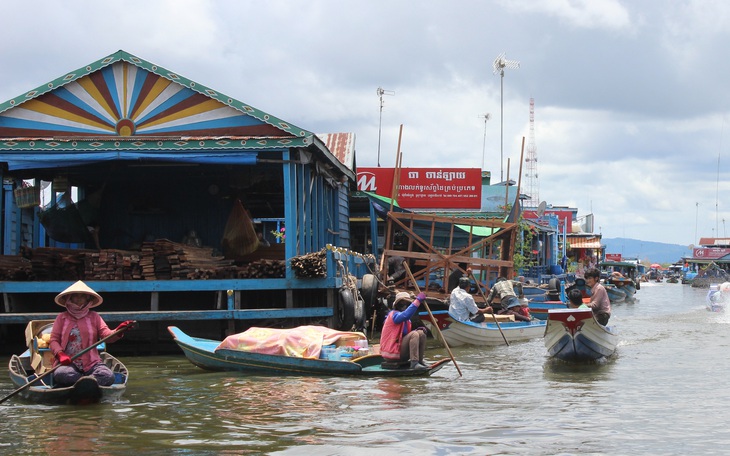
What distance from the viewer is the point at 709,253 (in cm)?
9994

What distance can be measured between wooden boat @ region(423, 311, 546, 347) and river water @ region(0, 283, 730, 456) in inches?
91.0

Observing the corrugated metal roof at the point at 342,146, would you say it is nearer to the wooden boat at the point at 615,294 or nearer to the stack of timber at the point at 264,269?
the stack of timber at the point at 264,269

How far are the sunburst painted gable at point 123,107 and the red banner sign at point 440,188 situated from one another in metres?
17.6

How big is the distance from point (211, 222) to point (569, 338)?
31.8ft

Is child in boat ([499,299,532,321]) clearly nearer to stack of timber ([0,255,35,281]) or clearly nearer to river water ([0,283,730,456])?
river water ([0,283,730,456])

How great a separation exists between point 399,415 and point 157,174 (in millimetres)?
11969

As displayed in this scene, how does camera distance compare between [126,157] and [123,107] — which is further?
[123,107]

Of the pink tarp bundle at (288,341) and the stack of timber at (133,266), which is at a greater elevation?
the stack of timber at (133,266)

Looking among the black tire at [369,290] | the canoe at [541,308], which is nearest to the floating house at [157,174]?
the black tire at [369,290]

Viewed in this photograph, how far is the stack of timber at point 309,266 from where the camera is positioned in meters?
15.1

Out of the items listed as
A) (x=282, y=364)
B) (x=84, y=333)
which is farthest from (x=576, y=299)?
(x=84, y=333)

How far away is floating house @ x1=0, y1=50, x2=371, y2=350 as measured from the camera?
15.2m

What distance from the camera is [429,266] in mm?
20766

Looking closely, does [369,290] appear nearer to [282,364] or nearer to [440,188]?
[282,364]
